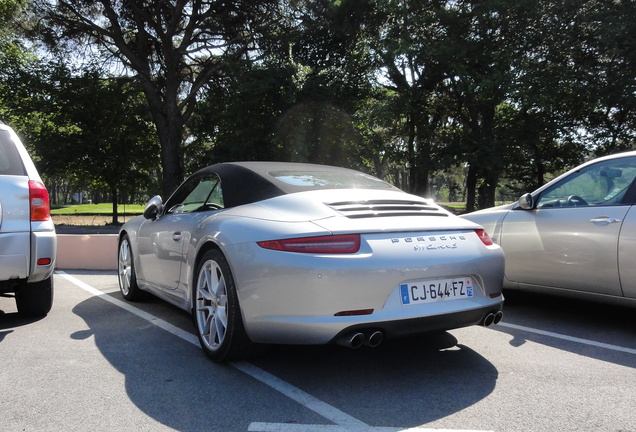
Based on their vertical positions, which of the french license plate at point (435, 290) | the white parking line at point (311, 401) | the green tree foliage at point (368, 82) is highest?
the green tree foliage at point (368, 82)

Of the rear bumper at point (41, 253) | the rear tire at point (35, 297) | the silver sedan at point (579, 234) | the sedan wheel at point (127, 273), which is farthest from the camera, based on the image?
the sedan wheel at point (127, 273)

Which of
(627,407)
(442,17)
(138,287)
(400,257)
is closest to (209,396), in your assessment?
(400,257)

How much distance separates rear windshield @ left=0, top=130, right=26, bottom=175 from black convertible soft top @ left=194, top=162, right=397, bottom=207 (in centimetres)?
172

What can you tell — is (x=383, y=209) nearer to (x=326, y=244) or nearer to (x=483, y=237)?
(x=326, y=244)

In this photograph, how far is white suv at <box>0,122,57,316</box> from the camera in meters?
4.57

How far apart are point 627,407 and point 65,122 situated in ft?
86.9

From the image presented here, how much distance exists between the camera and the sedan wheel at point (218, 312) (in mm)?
3555

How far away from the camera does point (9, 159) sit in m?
4.88

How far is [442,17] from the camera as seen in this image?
72.3 ft

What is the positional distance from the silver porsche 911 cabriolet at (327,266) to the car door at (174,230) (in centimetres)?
16

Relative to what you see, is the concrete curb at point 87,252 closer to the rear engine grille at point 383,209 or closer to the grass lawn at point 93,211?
the rear engine grille at point 383,209

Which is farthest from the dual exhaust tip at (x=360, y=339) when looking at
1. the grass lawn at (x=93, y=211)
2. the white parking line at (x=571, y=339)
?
the grass lawn at (x=93, y=211)

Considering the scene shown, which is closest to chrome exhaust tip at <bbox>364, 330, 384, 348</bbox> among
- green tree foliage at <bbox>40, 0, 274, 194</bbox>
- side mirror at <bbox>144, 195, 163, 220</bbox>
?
side mirror at <bbox>144, 195, 163, 220</bbox>

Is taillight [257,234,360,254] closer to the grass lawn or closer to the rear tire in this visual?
the rear tire
